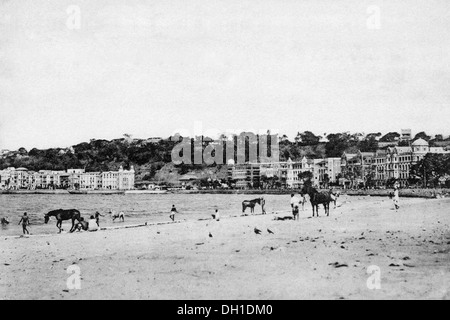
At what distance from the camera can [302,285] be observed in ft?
22.6

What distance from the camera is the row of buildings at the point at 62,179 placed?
3531cm

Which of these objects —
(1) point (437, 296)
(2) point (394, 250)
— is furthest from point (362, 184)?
(1) point (437, 296)

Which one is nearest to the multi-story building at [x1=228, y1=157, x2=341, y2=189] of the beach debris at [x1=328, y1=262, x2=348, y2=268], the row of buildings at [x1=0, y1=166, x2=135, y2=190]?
the row of buildings at [x1=0, y1=166, x2=135, y2=190]

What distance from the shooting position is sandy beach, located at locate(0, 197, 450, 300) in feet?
22.2

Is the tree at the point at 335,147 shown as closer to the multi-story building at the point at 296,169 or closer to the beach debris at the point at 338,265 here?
the multi-story building at the point at 296,169

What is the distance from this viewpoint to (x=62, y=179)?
1655 inches

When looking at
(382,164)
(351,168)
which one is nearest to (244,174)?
(351,168)

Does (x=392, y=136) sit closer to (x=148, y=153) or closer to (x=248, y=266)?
(x=248, y=266)

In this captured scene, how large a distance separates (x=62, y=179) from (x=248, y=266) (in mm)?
37383

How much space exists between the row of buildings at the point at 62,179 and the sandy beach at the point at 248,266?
23.1 meters

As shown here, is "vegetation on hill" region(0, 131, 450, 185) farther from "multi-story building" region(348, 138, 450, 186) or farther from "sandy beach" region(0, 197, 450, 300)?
"sandy beach" region(0, 197, 450, 300)

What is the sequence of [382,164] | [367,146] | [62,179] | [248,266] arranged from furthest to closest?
[62,179], [382,164], [367,146], [248,266]

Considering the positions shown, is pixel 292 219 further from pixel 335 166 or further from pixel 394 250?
pixel 335 166
